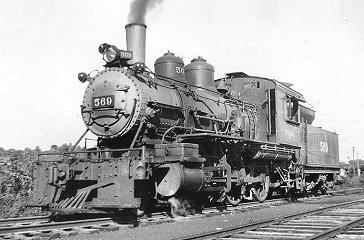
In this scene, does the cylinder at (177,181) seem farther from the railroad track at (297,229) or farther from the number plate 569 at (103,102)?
the number plate 569 at (103,102)

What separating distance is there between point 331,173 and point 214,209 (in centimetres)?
1007

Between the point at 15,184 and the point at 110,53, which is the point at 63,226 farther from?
the point at 15,184

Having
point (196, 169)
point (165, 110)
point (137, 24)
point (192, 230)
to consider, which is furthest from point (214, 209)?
point (137, 24)

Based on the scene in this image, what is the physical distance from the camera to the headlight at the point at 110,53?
9062 mm

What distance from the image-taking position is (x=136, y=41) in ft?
32.2

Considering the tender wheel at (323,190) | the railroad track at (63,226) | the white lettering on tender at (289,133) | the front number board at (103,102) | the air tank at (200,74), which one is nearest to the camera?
the railroad track at (63,226)

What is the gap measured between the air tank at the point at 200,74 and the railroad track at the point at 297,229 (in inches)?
177

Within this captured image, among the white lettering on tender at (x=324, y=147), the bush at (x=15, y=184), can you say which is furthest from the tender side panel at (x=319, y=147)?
the bush at (x=15, y=184)

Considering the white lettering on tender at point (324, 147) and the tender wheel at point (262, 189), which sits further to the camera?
the white lettering on tender at point (324, 147)

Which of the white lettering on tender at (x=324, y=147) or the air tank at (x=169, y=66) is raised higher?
the air tank at (x=169, y=66)

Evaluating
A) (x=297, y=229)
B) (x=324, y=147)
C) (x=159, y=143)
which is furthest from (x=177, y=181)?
(x=324, y=147)

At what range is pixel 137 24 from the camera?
9883mm

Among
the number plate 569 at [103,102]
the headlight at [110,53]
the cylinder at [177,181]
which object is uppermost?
the headlight at [110,53]

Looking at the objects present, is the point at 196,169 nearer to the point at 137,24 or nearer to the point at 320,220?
the point at 320,220
